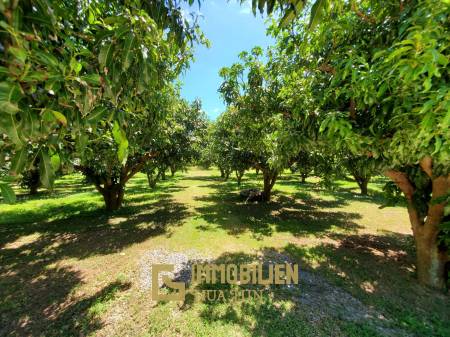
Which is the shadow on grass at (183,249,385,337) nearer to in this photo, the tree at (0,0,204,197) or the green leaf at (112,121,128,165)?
the green leaf at (112,121,128,165)

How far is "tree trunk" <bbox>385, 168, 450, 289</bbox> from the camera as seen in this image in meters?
4.77

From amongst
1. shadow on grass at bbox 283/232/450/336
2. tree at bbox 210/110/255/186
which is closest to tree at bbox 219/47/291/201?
shadow on grass at bbox 283/232/450/336

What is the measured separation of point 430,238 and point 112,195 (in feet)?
41.5

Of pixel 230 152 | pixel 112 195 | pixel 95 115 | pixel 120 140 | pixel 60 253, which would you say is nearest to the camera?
pixel 95 115

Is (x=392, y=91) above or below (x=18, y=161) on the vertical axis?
above

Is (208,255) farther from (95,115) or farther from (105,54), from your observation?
(105,54)

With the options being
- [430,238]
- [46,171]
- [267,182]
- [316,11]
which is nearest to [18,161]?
[46,171]

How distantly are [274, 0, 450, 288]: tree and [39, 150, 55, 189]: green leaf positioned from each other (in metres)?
2.71

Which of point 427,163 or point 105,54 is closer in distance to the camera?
point 105,54

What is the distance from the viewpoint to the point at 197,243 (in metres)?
7.40

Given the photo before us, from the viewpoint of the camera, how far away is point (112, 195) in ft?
39.2

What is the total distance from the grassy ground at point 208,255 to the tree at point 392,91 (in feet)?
4.03

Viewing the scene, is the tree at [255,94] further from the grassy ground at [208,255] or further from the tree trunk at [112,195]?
the tree trunk at [112,195]

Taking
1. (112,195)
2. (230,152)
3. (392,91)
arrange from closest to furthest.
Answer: (392,91) → (112,195) → (230,152)
